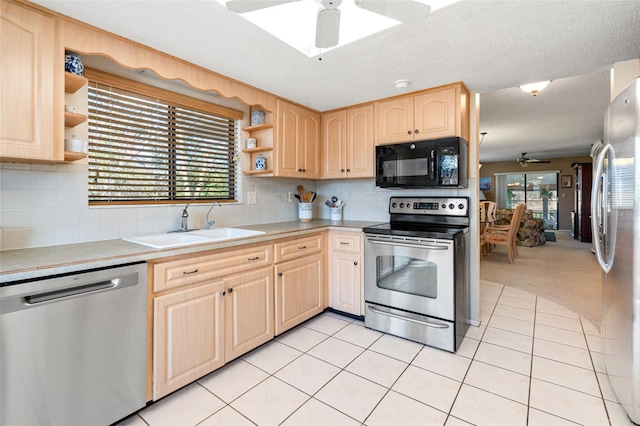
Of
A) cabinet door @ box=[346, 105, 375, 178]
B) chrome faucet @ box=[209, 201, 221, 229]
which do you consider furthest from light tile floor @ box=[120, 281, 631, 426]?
cabinet door @ box=[346, 105, 375, 178]

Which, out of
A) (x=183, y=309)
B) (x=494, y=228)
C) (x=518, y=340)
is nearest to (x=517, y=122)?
(x=494, y=228)

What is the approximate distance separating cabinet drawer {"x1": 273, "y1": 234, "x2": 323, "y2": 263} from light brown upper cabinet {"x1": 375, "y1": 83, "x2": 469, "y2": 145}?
3.78 ft

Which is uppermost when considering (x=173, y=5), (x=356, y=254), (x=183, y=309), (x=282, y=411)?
(x=173, y=5)

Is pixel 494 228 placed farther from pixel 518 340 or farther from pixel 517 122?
pixel 518 340

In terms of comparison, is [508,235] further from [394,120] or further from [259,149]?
[259,149]

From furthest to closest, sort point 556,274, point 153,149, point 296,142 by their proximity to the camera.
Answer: point 556,274 → point 296,142 → point 153,149

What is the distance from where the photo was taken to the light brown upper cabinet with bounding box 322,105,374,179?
9.88 feet

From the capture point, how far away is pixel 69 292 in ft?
4.30

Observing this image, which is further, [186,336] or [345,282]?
[345,282]

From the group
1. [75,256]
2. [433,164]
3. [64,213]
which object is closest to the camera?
[75,256]

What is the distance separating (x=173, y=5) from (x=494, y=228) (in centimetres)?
597

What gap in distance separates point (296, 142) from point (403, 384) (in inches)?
88.5

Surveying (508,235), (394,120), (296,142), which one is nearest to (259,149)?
(296,142)

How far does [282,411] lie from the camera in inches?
63.7
